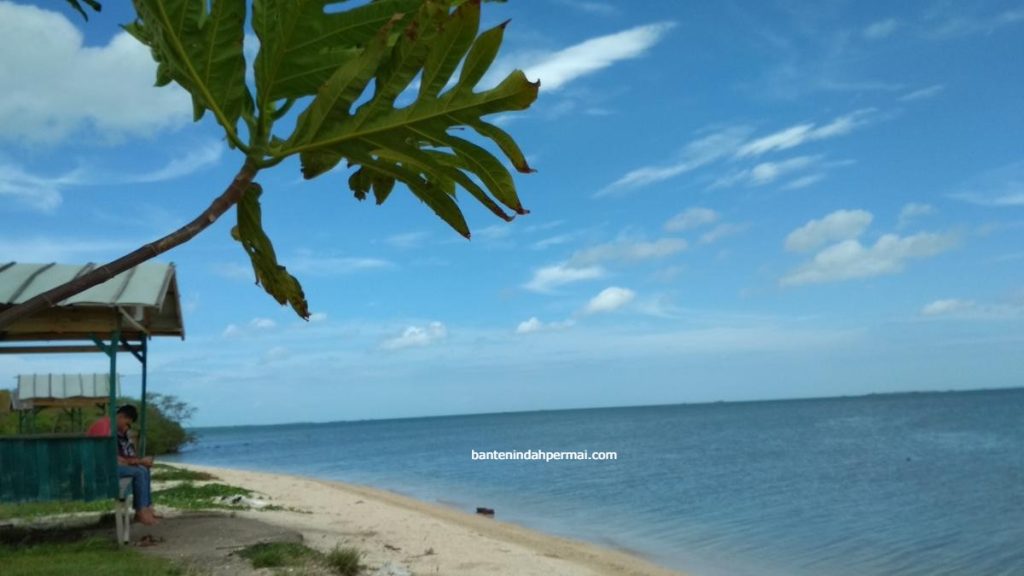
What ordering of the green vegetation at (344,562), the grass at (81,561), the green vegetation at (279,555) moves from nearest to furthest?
the grass at (81,561)
the green vegetation at (279,555)
the green vegetation at (344,562)

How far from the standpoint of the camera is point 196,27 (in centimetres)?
152

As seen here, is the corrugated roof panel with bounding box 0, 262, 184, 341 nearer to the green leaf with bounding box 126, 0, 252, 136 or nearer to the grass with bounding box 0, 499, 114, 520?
the grass with bounding box 0, 499, 114, 520

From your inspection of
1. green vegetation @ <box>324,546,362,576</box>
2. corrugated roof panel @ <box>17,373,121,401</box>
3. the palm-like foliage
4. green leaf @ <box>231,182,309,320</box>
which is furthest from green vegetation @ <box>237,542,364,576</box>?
corrugated roof panel @ <box>17,373,121,401</box>

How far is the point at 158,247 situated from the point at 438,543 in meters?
9.76

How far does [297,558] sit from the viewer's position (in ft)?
21.6

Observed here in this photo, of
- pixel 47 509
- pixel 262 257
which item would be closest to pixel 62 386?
pixel 47 509

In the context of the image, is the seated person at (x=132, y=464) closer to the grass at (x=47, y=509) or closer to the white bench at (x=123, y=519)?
the white bench at (x=123, y=519)

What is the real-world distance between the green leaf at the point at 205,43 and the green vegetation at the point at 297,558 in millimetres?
5368

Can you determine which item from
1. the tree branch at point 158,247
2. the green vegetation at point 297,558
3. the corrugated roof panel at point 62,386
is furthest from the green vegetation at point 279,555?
the corrugated roof panel at point 62,386

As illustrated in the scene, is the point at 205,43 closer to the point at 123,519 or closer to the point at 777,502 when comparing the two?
the point at 123,519

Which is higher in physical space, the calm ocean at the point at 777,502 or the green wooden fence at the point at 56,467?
the green wooden fence at the point at 56,467

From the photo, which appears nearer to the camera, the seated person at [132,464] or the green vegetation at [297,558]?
the green vegetation at [297,558]

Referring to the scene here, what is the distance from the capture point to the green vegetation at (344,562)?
6.54 meters

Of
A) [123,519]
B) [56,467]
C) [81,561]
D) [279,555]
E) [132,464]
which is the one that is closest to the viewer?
[81,561]
